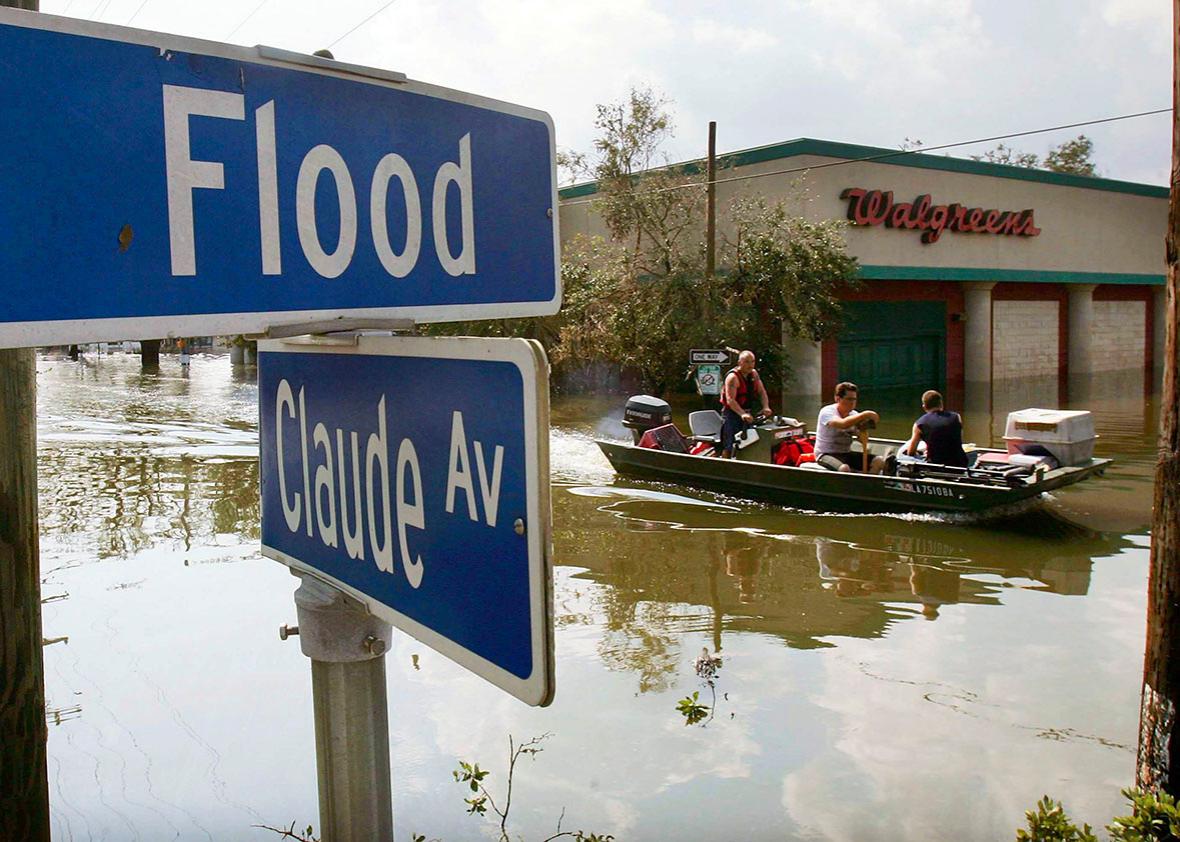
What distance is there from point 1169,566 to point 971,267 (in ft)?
93.4

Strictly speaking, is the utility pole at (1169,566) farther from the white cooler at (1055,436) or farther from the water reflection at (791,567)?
the white cooler at (1055,436)

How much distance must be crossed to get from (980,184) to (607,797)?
1142 inches

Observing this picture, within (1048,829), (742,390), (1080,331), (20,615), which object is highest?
(1080,331)

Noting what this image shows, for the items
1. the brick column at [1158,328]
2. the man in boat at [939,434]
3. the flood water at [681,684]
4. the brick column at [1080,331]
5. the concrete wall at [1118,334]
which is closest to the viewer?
the flood water at [681,684]

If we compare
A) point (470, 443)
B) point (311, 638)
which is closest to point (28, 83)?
point (470, 443)

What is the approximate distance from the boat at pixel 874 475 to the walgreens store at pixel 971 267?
1176 cm

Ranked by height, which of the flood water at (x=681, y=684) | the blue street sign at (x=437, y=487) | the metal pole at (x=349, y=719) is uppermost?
the blue street sign at (x=437, y=487)

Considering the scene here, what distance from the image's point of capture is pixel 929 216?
28562 mm

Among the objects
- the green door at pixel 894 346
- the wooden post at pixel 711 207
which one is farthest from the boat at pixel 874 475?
the green door at pixel 894 346

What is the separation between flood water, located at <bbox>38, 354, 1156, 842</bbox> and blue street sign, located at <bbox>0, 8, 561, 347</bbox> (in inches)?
150

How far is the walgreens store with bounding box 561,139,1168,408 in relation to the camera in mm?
25906

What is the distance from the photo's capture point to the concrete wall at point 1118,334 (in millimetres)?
38531

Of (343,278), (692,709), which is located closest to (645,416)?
(692,709)

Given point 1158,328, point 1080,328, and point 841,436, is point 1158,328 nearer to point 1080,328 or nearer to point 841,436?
point 1080,328
